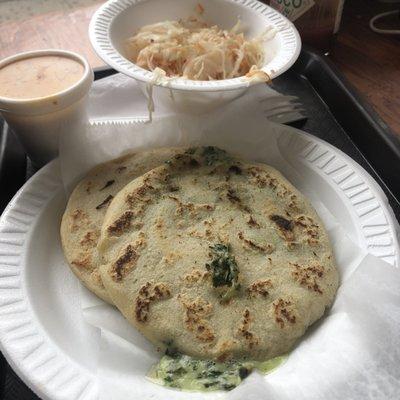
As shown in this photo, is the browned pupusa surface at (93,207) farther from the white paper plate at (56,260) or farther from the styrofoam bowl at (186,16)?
the styrofoam bowl at (186,16)

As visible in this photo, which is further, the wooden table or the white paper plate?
the wooden table

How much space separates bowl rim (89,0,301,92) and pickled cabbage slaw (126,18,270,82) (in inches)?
3.0

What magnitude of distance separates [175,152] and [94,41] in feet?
1.71

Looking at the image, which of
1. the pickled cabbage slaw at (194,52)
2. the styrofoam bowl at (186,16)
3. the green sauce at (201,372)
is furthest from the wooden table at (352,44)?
the green sauce at (201,372)

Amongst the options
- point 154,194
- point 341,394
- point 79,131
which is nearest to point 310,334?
point 341,394

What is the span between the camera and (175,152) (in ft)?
4.83

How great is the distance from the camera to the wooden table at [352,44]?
211 cm

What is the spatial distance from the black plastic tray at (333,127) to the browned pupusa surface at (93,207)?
0.94 feet

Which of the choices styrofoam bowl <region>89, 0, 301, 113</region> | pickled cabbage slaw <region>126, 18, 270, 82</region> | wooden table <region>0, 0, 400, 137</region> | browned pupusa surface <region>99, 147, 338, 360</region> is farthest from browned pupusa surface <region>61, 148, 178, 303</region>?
wooden table <region>0, 0, 400, 137</region>

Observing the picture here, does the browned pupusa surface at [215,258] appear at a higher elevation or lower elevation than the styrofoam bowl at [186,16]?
lower

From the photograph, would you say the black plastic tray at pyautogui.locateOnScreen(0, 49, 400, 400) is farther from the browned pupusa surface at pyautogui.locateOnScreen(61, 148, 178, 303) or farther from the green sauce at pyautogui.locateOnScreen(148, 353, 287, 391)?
the green sauce at pyautogui.locateOnScreen(148, 353, 287, 391)

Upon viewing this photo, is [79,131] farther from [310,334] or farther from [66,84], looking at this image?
[310,334]

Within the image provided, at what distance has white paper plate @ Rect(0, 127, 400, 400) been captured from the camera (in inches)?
39.9

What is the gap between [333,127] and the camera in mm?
1776
